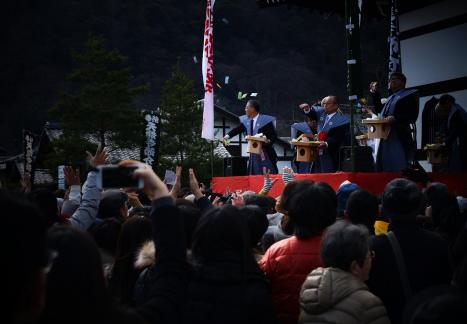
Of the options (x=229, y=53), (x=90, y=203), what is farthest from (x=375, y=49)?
(x=90, y=203)

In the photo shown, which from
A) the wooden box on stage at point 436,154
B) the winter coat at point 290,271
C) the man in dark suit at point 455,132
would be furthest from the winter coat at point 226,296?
the wooden box on stage at point 436,154

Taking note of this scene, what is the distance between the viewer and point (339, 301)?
8.03ft

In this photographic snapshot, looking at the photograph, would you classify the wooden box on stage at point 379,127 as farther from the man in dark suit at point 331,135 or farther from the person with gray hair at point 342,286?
the person with gray hair at point 342,286

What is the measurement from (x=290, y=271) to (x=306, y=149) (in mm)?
6625

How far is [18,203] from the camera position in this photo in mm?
1389

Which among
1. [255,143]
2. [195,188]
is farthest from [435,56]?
[195,188]

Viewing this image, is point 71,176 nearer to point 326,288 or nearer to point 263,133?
point 326,288

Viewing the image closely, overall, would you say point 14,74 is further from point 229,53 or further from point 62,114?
point 62,114

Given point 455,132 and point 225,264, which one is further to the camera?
point 455,132

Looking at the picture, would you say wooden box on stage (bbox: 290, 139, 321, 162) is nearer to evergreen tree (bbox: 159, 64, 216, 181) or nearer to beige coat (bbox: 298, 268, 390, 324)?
beige coat (bbox: 298, 268, 390, 324)

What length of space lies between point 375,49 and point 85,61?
31.4m

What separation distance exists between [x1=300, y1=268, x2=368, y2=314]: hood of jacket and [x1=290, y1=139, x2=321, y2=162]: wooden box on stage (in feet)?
22.6

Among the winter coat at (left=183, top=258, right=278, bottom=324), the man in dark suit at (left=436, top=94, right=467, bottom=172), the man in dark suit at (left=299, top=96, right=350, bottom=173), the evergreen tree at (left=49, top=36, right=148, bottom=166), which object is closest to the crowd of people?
the winter coat at (left=183, top=258, right=278, bottom=324)

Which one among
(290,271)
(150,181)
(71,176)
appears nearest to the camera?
(150,181)
